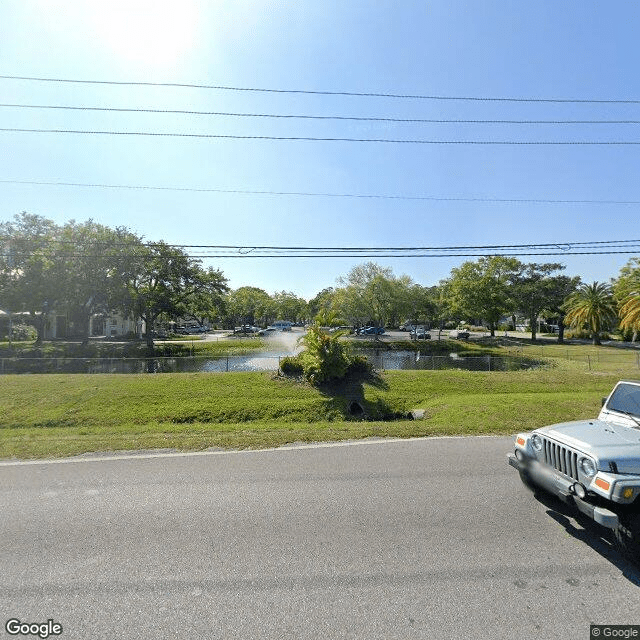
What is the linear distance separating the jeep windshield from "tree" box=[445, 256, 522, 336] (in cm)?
3719

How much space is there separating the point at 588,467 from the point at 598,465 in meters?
0.15

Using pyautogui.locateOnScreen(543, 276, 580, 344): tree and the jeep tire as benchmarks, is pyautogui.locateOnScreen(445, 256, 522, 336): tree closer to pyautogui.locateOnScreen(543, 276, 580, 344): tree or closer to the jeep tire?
pyautogui.locateOnScreen(543, 276, 580, 344): tree

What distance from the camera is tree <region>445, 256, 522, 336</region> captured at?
131 ft

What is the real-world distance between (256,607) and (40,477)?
457 centimetres

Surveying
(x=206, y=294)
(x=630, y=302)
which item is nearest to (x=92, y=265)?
(x=206, y=294)

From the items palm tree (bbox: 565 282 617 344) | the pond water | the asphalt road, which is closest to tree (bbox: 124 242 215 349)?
the pond water

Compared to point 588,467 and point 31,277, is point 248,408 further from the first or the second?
point 31,277

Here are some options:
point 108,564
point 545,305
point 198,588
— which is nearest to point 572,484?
point 198,588

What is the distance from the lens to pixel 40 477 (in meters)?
5.40

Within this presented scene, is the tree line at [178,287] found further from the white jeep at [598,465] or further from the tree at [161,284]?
the white jeep at [598,465]

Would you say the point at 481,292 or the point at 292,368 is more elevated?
the point at 481,292

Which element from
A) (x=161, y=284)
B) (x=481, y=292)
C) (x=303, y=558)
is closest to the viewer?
(x=303, y=558)

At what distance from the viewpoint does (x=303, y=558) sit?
3375 millimetres

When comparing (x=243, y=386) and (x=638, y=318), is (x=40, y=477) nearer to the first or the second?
(x=243, y=386)
